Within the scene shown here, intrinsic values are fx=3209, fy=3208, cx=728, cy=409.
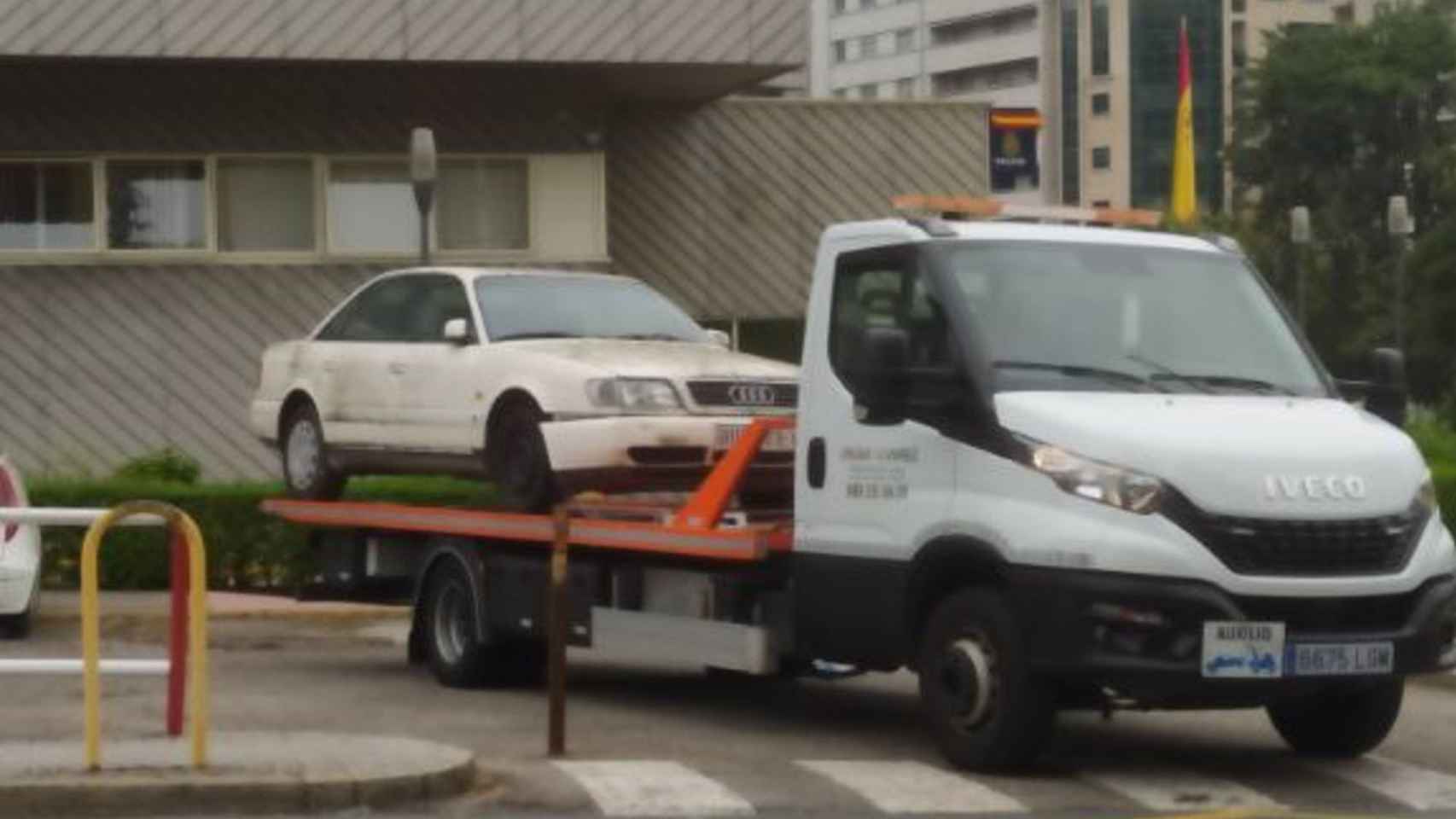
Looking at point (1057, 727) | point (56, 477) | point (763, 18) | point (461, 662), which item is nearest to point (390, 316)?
point (461, 662)

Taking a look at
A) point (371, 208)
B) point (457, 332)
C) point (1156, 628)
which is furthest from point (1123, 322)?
point (371, 208)

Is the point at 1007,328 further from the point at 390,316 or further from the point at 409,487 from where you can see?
the point at 409,487

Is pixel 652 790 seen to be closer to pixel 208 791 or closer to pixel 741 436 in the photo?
pixel 208 791

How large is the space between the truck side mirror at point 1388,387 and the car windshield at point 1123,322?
1.11ft

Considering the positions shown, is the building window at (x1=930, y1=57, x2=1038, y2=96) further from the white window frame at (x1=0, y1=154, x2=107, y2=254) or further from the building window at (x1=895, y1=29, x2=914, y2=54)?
the white window frame at (x1=0, y1=154, x2=107, y2=254)

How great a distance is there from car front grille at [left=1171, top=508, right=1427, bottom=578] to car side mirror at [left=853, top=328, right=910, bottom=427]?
1402 millimetres

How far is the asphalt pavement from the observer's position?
12.5 metres

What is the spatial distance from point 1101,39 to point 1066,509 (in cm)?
11291

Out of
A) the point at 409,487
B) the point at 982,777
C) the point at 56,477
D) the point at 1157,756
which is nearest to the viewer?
the point at 982,777

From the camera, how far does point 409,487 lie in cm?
2309

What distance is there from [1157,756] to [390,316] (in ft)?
18.3

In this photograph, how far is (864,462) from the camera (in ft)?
45.6

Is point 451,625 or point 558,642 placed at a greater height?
point 558,642

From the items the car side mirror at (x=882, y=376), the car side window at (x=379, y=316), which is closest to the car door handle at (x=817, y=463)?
the car side mirror at (x=882, y=376)
